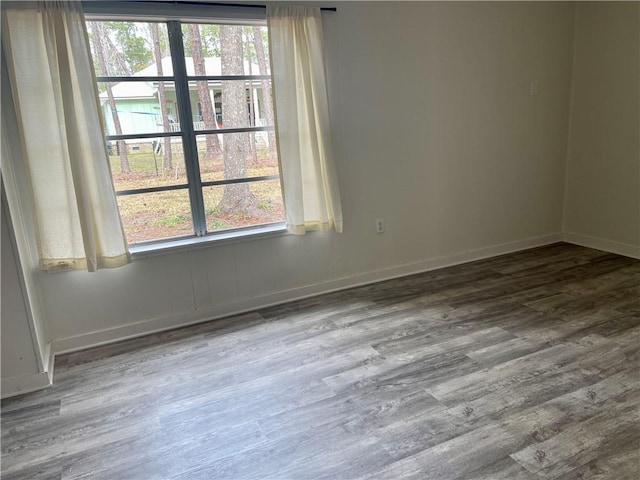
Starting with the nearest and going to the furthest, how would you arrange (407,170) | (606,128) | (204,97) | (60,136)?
(60,136) < (204,97) < (407,170) < (606,128)

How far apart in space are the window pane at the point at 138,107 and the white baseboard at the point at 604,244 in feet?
12.9

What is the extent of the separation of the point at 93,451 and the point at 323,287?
197cm

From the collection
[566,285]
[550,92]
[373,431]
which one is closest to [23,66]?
[373,431]

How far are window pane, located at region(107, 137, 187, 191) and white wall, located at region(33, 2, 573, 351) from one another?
51 centimetres

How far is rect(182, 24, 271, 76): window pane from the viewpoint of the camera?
286cm

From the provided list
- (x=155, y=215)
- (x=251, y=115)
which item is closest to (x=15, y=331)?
(x=155, y=215)

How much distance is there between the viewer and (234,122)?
3.05m

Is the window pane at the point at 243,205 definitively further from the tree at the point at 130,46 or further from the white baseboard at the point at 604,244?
the white baseboard at the point at 604,244

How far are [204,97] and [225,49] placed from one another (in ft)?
1.17

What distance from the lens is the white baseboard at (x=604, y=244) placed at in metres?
3.95

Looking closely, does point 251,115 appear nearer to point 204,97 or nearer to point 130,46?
point 204,97

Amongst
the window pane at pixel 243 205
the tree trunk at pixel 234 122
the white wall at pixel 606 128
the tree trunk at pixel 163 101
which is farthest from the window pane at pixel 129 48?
the white wall at pixel 606 128

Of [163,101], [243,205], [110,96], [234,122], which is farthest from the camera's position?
[243,205]

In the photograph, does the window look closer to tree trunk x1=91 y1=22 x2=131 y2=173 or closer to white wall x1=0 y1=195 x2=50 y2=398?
tree trunk x1=91 y1=22 x2=131 y2=173
